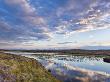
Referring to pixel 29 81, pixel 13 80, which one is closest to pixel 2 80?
pixel 13 80

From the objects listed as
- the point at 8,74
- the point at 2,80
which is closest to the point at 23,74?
the point at 8,74

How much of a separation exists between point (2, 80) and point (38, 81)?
3683 millimetres

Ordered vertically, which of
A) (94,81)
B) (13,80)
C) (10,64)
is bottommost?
(94,81)

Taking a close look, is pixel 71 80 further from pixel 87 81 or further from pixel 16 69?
pixel 16 69

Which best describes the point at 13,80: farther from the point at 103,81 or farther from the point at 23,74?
the point at 103,81

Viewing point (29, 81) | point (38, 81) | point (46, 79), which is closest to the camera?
point (29, 81)

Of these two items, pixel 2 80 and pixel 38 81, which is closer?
pixel 2 80

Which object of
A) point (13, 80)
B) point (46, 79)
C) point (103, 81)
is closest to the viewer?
point (13, 80)

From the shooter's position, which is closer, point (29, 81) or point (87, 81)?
point (29, 81)

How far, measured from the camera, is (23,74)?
48.0 feet

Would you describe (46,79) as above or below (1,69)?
below

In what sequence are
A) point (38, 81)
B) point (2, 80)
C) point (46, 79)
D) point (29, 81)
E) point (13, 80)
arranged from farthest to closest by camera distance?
point (46, 79) → point (38, 81) → point (29, 81) → point (13, 80) → point (2, 80)

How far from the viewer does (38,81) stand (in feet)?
49.4

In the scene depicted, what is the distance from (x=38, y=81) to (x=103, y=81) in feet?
46.9
